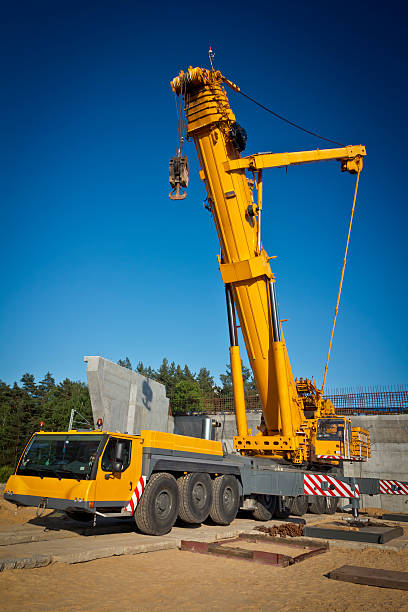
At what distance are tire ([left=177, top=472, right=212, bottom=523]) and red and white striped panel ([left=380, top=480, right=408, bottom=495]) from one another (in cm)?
398

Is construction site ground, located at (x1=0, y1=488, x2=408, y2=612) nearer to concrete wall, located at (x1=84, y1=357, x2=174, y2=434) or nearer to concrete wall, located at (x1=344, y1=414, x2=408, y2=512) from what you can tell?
concrete wall, located at (x1=84, y1=357, x2=174, y2=434)

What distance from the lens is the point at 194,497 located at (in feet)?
28.3

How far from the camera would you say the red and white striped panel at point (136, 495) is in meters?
7.32

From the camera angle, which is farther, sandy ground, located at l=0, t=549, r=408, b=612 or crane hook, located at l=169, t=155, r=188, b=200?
crane hook, located at l=169, t=155, r=188, b=200

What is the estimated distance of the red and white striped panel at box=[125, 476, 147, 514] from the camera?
732 cm

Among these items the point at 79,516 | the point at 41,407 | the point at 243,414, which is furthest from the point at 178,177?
the point at 41,407

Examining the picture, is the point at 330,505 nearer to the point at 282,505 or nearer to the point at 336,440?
the point at 336,440

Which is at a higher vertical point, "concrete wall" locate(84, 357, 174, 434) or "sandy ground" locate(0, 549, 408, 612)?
"concrete wall" locate(84, 357, 174, 434)

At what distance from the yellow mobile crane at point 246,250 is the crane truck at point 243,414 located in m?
0.02

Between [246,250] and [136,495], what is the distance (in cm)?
617

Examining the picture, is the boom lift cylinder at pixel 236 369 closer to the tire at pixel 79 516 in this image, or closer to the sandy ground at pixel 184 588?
the tire at pixel 79 516

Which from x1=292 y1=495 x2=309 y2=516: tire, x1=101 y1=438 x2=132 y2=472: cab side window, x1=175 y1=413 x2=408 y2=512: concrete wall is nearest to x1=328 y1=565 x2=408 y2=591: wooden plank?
x1=101 y1=438 x2=132 y2=472: cab side window

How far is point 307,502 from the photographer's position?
12922 mm

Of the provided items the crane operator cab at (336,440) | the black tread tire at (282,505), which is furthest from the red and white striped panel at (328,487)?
the crane operator cab at (336,440)
